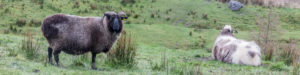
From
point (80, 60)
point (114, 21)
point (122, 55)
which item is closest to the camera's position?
point (114, 21)

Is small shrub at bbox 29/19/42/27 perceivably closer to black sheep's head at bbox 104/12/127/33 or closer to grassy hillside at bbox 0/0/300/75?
grassy hillside at bbox 0/0/300/75

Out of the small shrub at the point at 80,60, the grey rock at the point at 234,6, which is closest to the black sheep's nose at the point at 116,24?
the small shrub at the point at 80,60

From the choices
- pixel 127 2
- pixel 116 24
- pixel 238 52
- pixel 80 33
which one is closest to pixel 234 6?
pixel 127 2

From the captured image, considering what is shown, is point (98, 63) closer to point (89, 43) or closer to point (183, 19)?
point (89, 43)

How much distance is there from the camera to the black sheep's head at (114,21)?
8.91 meters

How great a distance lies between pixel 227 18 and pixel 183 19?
339cm

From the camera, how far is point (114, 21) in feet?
29.2

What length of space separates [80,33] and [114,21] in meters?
0.84

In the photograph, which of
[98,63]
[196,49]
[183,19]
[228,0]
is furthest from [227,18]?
[98,63]

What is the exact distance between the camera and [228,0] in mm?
34094

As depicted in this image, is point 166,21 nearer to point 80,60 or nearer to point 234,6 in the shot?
point 234,6

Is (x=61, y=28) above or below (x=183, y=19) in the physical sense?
above

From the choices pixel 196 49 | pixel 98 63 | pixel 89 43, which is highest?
pixel 89 43

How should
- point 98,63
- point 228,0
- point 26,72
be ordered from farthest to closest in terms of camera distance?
point 228,0 → point 98,63 → point 26,72
